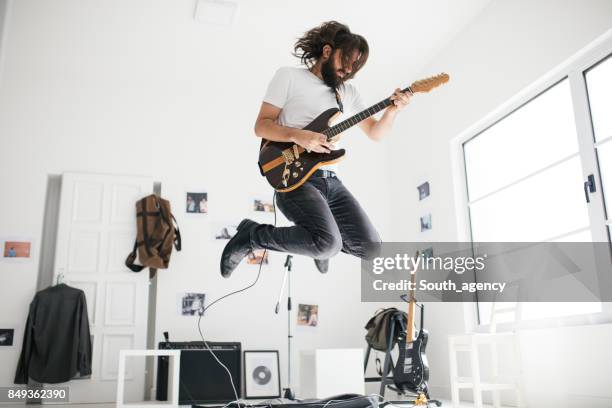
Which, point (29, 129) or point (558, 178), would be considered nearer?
point (558, 178)

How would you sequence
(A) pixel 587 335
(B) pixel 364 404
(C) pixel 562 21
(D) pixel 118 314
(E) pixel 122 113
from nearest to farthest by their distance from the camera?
(B) pixel 364 404 → (A) pixel 587 335 → (C) pixel 562 21 → (D) pixel 118 314 → (E) pixel 122 113

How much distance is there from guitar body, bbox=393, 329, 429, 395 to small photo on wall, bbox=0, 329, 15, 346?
3061 millimetres

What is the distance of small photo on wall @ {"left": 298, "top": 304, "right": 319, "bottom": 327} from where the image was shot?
504 centimetres

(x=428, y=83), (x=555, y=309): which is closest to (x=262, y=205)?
(x=555, y=309)

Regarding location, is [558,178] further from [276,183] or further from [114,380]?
Answer: [114,380]

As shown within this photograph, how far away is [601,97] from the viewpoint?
317cm

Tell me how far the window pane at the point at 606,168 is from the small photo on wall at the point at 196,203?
3.25m

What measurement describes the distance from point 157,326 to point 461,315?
2.55 meters

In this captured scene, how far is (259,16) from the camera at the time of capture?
429cm

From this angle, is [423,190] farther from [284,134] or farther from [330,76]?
[284,134]

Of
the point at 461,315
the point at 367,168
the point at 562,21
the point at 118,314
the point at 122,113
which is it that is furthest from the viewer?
the point at 367,168

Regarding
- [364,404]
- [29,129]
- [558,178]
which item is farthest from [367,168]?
[364,404]

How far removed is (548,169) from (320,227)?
2122 mm

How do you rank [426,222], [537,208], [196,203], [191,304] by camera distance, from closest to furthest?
1. [537,208]
2. [191,304]
3. [426,222]
4. [196,203]
